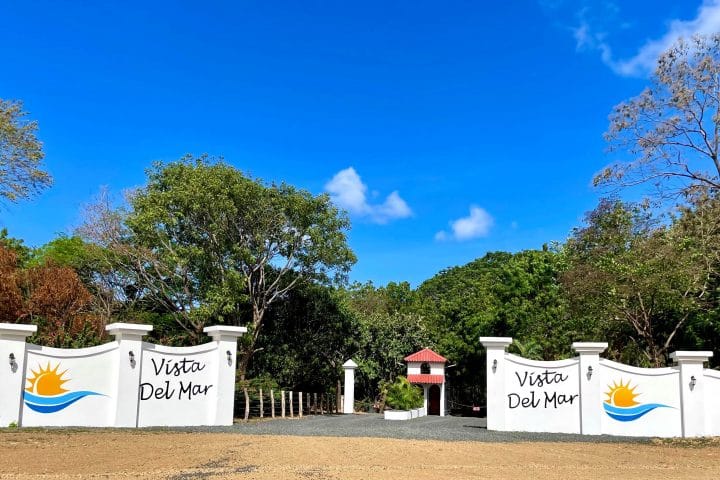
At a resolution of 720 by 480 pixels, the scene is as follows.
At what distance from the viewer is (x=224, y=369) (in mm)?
15984

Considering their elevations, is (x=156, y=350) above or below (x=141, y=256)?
below

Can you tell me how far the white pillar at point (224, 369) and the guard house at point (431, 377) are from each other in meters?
13.6

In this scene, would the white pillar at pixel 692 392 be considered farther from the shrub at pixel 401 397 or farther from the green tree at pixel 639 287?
the shrub at pixel 401 397

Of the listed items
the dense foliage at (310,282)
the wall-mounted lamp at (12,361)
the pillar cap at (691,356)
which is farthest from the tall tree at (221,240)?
the pillar cap at (691,356)

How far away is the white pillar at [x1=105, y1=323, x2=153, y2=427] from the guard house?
15.7 meters

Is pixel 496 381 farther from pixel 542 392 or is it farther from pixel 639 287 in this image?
pixel 639 287

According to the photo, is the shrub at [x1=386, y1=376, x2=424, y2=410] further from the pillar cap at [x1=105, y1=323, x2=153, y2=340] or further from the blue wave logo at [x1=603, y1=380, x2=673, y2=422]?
the pillar cap at [x1=105, y1=323, x2=153, y2=340]

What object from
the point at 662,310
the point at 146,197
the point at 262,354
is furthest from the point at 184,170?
the point at 662,310

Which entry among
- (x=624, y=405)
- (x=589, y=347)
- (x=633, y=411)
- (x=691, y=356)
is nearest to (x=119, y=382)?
(x=589, y=347)

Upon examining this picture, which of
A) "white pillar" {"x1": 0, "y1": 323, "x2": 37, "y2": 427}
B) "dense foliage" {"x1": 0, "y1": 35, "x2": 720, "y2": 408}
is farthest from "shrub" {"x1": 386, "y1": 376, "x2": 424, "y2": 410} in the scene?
"white pillar" {"x1": 0, "y1": 323, "x2": 37, "y2": 427}

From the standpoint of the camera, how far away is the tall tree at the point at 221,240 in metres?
22.5

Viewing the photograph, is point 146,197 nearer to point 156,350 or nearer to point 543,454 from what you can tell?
point 156,350

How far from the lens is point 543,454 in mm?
11602

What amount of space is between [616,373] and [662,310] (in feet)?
31.0
